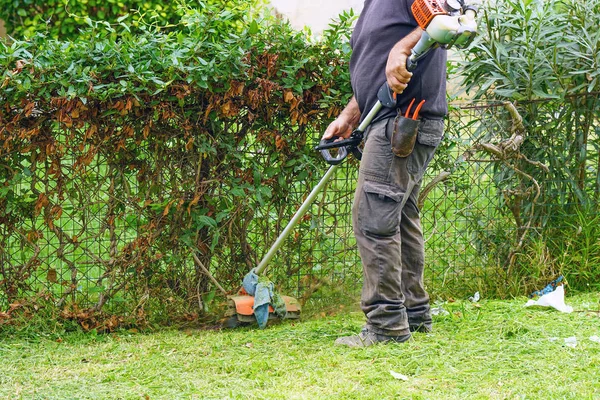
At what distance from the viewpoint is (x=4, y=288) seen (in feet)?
13.4

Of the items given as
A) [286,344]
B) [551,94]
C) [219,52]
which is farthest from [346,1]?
[286,344]

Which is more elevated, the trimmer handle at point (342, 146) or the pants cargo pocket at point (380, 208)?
the trimmer handle at point (342, 146)

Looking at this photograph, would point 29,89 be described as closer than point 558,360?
No

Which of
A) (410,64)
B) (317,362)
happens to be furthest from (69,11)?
(317,362)

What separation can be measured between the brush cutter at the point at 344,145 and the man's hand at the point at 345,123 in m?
0.04

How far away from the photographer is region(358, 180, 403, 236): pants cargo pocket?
3439 millimetres

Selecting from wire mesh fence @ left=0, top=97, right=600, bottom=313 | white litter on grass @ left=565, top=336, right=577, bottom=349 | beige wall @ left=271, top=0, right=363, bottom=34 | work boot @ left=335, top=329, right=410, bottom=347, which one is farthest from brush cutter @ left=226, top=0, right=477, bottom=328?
beige wall @ left=271, top=0, right=363, bottom=34

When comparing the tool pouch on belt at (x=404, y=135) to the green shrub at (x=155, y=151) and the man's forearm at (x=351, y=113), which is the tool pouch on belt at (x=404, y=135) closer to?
the man's forearm at (x=351, y=113)

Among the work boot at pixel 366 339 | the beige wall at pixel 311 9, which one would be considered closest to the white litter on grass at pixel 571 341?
the work boot at pixel 366 339

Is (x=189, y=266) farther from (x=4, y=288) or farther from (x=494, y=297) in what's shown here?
(x=494, y=297)

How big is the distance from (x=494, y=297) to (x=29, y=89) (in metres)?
2.82

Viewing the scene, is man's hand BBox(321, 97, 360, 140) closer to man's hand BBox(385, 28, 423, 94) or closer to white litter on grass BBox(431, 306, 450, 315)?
man's hand BBox(385, 28, 423, 94)

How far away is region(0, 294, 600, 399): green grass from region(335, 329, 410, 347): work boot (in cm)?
5

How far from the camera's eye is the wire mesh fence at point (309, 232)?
13.3 ft
